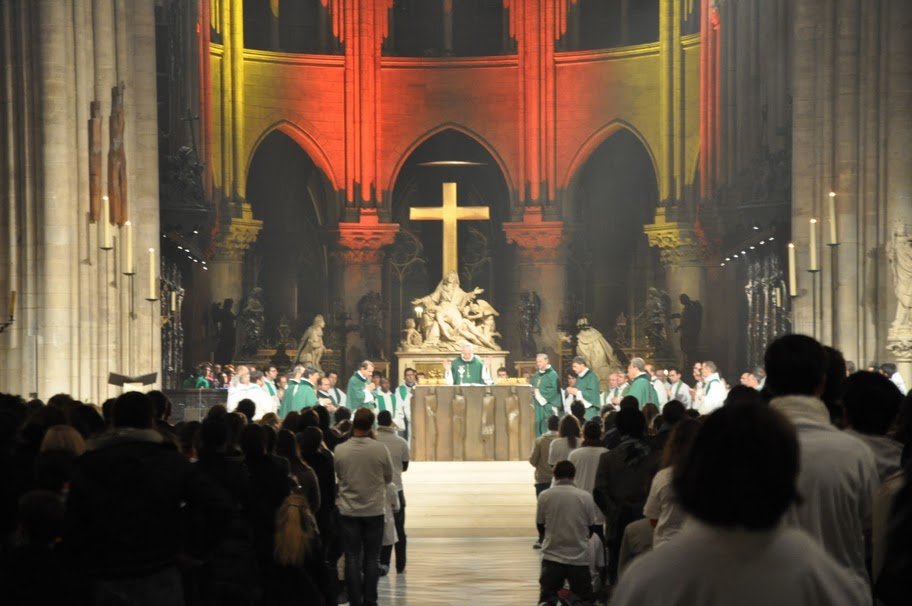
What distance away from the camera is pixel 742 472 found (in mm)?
3359

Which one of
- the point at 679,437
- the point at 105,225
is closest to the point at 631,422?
the point at 679,437

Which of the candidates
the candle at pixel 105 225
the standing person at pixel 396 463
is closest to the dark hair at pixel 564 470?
the standing person at pixel 396 463

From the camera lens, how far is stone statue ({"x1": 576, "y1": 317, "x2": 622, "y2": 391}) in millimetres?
34656

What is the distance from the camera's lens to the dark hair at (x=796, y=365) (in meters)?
5.54

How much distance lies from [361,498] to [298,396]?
37.2 feet

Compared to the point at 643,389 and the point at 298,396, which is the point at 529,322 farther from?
the point at 298,396

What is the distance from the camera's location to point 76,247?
20.8m

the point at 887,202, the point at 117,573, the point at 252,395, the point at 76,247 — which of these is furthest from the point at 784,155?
the point at 117,573

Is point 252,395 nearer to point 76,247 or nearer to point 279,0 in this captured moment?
point 76,247

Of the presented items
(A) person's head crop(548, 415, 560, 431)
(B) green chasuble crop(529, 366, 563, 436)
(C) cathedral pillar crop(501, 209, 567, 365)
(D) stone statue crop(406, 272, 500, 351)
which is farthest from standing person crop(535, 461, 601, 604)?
(C) cathedral pillar crop(501, 209, 567, 365)

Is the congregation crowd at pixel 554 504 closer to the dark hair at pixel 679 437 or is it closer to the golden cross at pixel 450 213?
the dark hair at pixel 679 437

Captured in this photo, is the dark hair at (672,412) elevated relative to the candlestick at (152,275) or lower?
lower

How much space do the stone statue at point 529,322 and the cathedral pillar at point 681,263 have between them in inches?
122

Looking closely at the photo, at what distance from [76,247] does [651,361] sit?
19117 mm
